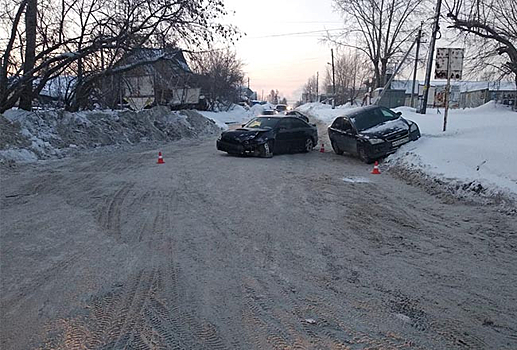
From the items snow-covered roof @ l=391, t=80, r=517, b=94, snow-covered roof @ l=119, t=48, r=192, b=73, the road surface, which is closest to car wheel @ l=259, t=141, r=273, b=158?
the road surface

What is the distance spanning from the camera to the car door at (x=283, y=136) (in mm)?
16062

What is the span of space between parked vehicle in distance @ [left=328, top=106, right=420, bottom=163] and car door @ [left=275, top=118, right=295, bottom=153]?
1566 millimetres

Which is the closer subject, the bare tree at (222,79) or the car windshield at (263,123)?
the car windshield at (263,123)

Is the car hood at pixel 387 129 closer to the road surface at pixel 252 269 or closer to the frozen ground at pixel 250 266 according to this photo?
the frozen ground at pixel 250 266

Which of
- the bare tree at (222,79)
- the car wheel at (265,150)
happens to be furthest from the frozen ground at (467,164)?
the bare tree at (222,79)

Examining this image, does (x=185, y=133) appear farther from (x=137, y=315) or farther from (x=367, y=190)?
(x=137, y=315)

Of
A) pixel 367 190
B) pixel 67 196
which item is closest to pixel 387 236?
pixel 367 190

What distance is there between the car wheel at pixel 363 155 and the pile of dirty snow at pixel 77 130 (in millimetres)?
9942

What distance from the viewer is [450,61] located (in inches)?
554

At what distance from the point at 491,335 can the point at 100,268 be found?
3.92 m

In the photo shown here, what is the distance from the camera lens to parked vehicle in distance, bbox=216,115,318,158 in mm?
15250

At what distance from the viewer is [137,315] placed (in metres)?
3.94

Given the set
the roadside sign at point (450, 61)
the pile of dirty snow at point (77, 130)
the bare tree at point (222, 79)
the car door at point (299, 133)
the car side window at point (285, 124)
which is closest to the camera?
the roadside sign at point (450, 61)

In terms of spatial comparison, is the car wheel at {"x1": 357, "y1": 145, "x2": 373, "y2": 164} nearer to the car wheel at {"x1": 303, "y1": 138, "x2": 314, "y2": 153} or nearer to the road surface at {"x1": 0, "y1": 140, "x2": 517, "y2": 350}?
the car wheel at {"x1": 303, "y1": 138, "x2": 314, "y2": 153}
